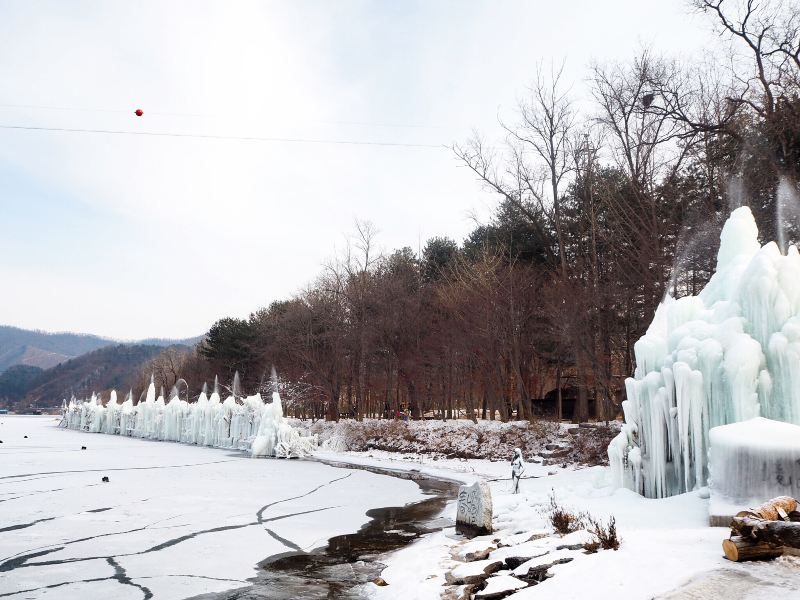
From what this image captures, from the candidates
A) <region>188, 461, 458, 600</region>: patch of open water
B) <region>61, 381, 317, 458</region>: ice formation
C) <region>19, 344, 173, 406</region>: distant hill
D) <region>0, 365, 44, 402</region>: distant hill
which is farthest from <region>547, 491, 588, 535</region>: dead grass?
<region>0, 365, 44, 402</region>: distant hill

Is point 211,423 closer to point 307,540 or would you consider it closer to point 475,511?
point 307,540

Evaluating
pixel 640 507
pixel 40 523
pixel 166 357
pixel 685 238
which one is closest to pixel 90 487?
pixel 40 523

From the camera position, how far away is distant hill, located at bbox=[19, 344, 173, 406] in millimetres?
161625

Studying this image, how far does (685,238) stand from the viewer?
22.0 m

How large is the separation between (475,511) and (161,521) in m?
6.09

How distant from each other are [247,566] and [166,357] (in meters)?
88.4

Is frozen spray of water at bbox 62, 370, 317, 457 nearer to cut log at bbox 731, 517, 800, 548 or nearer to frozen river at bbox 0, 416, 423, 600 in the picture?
frozen river at bbox 0, 416, 423, 600

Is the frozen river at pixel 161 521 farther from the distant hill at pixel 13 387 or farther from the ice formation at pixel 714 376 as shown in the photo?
the distant hill at pixel 13 387

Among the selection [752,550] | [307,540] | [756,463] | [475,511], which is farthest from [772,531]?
[307,540]

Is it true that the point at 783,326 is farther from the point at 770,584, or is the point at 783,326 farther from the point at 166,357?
the point at 166,357

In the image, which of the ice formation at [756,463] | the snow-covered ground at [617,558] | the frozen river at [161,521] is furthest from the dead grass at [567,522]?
the frozen river at [161,521]

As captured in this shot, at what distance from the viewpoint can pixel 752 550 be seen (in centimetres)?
579

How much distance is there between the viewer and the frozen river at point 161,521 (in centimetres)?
789

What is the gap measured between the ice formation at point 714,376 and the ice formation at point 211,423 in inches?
790
